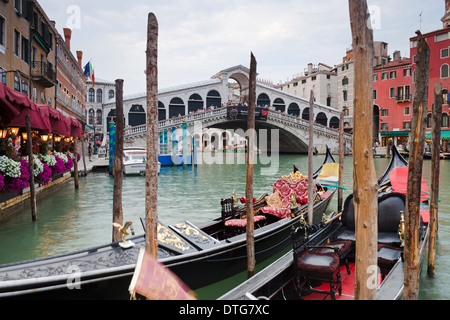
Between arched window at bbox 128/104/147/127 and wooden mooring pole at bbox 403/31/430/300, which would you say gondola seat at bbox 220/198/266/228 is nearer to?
wooden mooring pole at bbox 403/31/430/300

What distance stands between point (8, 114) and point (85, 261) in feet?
11.2

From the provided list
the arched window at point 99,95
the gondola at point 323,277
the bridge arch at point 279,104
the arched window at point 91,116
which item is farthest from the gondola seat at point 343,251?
the arched window at point 99,95

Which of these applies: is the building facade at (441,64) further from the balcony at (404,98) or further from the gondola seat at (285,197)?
the gondola seat at (285,197)

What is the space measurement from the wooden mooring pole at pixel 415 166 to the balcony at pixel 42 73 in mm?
12208

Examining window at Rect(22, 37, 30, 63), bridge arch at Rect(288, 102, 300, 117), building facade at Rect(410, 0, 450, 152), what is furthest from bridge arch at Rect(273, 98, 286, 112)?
window at Rect(22, 37, 30, 63)

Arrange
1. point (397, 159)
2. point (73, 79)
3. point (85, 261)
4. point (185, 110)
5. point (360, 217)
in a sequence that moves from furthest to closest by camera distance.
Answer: point (185, 110)
point (73, 79)
point (397, 159)
point (85, 261)
point (360, 217)

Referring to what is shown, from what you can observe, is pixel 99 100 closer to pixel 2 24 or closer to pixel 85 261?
pixel 2 24

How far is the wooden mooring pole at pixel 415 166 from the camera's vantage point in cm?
234

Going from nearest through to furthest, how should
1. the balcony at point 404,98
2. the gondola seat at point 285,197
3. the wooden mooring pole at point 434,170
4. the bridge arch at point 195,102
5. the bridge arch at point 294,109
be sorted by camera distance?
the wooden mooring pole at point 434,170
the gondola seat at point 285,197
the balcony at point 404,98
the bridge arch at point 195,102
the bridge arch at point 294,109

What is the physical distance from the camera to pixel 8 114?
5.11m

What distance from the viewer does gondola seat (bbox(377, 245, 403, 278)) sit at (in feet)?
10.4

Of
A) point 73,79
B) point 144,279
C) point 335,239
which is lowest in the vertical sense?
point 335,239

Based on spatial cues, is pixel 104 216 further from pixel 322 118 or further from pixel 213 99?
pixel 322 118
